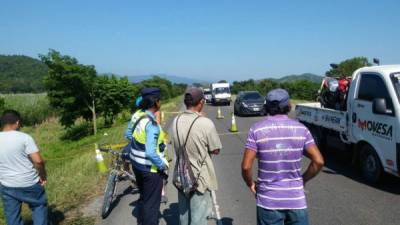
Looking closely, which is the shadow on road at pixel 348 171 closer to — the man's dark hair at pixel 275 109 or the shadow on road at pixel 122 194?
the shadow on road at pixel 122 194

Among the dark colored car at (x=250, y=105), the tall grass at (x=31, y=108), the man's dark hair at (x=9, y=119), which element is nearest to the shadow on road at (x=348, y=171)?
the man's dark hair at (x=9, y=119)

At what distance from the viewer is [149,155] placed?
4816 mm

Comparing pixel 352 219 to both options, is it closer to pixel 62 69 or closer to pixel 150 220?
pixel 150 220

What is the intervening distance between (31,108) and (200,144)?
37.1 metres

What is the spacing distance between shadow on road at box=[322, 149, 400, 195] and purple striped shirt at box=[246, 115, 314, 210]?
4.65 m

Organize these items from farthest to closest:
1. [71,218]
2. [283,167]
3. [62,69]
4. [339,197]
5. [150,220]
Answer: [62,69]
[339,197]
[71,218]
[150,220]
[283,167]

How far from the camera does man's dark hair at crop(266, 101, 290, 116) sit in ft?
11.9

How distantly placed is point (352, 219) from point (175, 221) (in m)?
2.57

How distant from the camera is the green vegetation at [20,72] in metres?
81.5

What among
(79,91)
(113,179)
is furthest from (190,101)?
(79,91)

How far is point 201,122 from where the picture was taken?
4453 millimetres

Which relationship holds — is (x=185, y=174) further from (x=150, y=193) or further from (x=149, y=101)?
(x=149, y=101)

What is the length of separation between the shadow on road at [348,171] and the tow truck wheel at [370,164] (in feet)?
0.44

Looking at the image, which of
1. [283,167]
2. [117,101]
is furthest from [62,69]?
[283,167]
